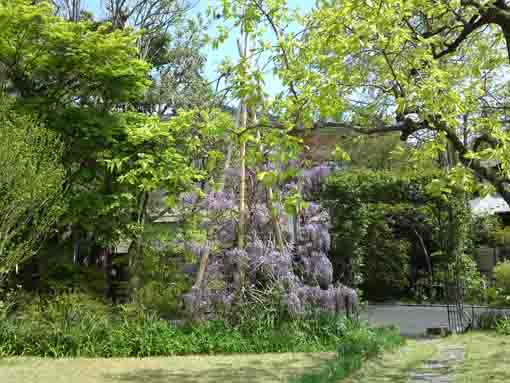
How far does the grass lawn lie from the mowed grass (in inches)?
33.8

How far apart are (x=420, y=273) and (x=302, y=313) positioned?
31.5 feet

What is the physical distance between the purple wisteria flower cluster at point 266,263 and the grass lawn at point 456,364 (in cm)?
164

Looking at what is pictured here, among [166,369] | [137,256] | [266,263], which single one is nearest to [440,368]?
[266,263]

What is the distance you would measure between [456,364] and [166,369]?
404 cm

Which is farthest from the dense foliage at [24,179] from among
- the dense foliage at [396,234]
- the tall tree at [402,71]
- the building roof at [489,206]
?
the building roof at [489,206]

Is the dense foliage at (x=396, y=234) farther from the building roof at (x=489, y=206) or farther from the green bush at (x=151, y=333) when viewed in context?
the green bush at (x=151, y=333)

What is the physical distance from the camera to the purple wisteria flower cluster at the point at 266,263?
10242mm

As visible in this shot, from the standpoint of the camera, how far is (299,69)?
19.9 ft

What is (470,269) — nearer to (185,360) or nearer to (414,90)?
(185,360)

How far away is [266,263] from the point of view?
10.4 metres

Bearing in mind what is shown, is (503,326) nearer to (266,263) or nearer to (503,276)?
(266,263)

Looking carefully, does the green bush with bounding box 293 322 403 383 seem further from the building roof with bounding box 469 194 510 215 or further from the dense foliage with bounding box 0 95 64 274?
the building roof with bounding box 469 194 510 215

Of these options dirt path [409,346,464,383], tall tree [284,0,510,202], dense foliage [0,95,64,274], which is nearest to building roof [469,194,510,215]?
dirt path [409,346,464,383]

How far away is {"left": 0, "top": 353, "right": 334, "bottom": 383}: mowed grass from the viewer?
7315mm
